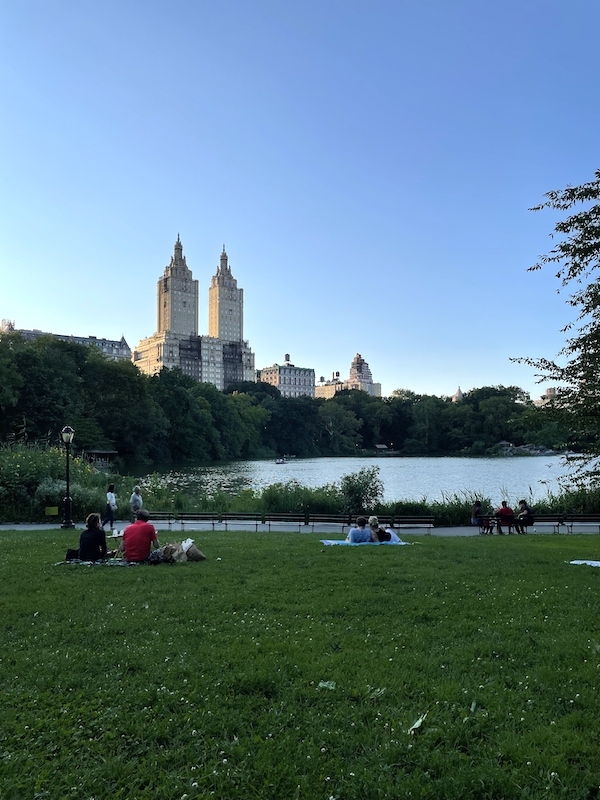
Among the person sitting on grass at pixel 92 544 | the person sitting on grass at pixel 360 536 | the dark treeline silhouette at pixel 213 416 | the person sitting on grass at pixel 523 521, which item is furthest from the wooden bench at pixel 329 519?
the person sitting on grass at pixel 92 544

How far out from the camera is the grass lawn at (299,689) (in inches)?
147

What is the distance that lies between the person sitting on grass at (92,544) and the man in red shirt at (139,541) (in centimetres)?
40

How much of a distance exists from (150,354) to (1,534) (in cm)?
17811

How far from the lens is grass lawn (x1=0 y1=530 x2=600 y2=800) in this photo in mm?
3742

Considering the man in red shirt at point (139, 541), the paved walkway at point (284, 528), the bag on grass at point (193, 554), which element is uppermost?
the man in red shirt at point (139, 541)

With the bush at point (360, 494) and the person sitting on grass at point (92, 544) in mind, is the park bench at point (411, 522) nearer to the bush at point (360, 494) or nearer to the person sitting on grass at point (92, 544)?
the bush at point (360, 494)

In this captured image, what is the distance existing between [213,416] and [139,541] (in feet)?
280

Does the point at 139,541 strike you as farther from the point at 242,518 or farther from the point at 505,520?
the point at 505,520

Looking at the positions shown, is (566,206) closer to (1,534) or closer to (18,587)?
(18,587)

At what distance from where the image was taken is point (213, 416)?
95.4 m

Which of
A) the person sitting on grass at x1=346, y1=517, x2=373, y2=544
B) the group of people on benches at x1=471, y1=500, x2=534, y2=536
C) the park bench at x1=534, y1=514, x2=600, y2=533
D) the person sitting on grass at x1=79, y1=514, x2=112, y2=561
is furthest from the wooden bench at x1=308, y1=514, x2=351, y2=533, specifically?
the person sitting on grass at x1=79, y1=514, x2=112, y2=561

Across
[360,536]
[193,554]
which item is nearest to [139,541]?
[193,554]

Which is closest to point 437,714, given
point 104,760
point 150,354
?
point 104,760

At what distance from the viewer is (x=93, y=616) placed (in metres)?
6.93
